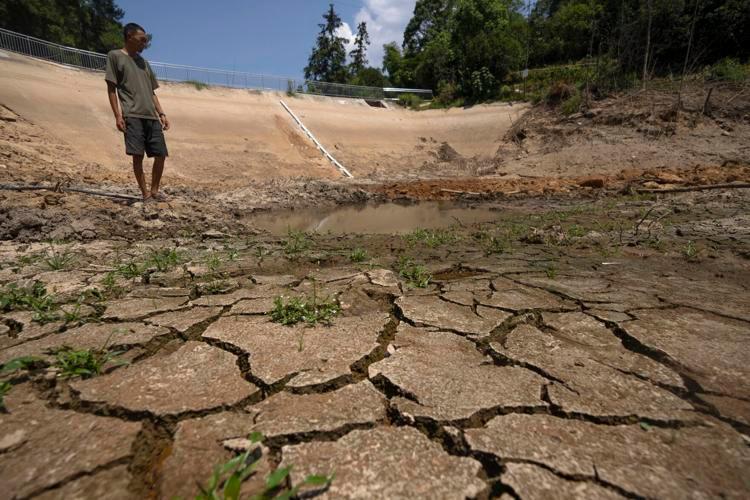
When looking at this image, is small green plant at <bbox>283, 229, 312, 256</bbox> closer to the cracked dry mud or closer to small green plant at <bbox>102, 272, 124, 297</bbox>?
the cracked dry mud

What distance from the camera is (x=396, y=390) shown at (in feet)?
4.20

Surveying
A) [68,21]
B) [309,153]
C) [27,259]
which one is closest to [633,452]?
[27,259]

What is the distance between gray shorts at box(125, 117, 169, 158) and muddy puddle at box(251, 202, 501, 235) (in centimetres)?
144

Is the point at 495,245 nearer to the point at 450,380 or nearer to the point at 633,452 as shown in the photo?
the point at 450,380

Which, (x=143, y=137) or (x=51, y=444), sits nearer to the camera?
(x=51, y=444)

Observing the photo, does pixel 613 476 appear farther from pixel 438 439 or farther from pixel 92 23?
pixel 92 23

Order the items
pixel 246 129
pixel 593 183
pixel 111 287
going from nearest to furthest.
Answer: pixel 111 287, pixel 593 183, pixel 246 129

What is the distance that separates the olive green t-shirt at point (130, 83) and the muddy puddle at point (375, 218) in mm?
1802

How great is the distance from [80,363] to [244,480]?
2.81 feet

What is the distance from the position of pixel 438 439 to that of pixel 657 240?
3.52 m

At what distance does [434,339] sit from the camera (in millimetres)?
1649

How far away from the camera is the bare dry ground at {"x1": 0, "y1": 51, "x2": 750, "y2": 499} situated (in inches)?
38.0

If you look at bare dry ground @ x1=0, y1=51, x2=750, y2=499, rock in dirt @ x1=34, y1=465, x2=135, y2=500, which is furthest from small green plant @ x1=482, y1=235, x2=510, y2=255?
rock in dirt @ x1=34, y1=465, x2=135, y2=500

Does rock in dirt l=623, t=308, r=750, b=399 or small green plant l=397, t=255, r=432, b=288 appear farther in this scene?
small green plant l=397, t=255, r=432, b=288
